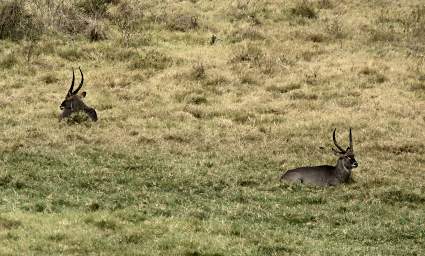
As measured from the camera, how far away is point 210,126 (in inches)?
718

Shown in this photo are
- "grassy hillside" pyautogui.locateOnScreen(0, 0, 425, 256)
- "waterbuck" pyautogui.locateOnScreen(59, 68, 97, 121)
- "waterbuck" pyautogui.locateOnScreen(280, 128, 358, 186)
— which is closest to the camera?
"grassy hillside" pyautogui.locateOnScreen(0, 0, 425, 256)

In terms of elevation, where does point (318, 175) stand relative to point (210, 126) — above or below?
above

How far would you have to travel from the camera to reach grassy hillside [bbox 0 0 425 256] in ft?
36.1

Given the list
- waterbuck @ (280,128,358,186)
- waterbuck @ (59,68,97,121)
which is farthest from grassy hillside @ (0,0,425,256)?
waterbuck @ (59,68,97,121)

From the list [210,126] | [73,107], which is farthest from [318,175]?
[73,107]

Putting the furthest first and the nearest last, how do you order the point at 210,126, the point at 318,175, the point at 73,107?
the point at 73,107 → the point at 210,126 → the point at 318,175

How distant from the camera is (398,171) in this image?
15.2m

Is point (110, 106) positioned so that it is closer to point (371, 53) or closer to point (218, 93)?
point (218, 93)

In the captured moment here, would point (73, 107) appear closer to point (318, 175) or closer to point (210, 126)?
point (210, 126)

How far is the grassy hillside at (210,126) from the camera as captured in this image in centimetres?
1102

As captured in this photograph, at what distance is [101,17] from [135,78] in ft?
19.9

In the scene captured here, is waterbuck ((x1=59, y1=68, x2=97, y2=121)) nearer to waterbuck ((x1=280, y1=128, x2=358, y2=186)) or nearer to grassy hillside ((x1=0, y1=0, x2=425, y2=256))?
grassy hillside ((x1=0, y1=0, x2=425, y2=256))

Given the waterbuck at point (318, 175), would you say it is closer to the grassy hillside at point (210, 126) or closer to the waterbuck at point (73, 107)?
the grassy hillside at point (210, 126)

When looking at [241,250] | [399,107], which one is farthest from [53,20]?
[241,250]
